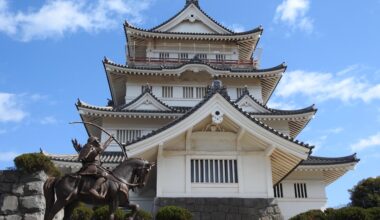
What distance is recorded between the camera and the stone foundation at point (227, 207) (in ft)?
48.3

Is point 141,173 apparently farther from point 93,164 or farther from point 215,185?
point 215,185

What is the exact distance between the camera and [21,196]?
11547 millimetres

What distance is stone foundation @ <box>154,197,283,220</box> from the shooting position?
48.3 ft

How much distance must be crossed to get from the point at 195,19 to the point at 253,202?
16.6 metres

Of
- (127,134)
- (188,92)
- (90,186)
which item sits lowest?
(90,186)

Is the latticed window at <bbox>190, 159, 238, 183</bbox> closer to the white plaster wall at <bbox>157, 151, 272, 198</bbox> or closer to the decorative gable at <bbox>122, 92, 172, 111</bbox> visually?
the white plaster wall at <bbox>157, 151, 272, 198</bbox>

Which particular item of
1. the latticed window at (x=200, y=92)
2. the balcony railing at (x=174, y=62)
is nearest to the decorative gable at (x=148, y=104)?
the latticed window at (x=200, y=92)

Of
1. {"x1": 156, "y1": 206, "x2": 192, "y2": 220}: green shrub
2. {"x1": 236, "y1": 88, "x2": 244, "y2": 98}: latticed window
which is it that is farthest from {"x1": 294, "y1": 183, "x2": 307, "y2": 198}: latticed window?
{"x1": 156, "y1": 206, "x2": 192, "y2": 220}: green shrub

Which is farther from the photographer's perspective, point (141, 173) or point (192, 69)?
point (192, 69)

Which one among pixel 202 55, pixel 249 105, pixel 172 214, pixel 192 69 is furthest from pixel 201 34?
pixel 172 214

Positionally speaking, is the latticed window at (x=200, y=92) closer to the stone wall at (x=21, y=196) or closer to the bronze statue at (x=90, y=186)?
the stone wall at (x=21, y=196)

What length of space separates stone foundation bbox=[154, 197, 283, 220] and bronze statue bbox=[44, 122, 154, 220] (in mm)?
6616

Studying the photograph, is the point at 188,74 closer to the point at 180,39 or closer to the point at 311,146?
the point at 180,39

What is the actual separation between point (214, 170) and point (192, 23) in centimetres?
1518
